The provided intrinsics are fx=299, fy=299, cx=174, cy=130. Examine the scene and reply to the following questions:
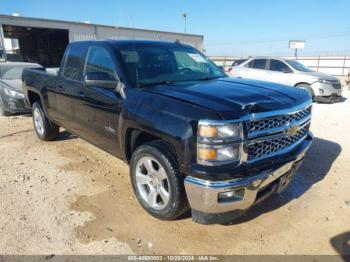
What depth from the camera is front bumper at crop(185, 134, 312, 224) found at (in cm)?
254

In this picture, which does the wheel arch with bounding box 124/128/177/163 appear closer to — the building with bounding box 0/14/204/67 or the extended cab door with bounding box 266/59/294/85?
the extended cab door with bounding box 266/59/294/85

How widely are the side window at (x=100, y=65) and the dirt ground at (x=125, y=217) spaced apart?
60.8 inches

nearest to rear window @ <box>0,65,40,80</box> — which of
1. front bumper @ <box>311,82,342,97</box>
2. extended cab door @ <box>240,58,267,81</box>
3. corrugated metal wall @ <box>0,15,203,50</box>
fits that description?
extended cab door @ <box>240,58,267,81</box>

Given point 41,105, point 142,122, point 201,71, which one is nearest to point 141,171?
point 142,122

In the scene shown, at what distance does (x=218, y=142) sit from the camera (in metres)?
2.51

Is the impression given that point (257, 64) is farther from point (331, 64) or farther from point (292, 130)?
point (331, 64)

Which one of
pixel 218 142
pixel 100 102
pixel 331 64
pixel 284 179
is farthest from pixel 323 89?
pixel 331 64

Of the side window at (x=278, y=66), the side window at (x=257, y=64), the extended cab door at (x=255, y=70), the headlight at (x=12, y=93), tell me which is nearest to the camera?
the headlight at (x=12, y=93)

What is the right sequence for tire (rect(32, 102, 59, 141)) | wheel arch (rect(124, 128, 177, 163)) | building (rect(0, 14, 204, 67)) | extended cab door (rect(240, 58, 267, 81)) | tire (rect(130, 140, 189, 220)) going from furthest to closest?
building (rect(0, 14, 204, 67)) → extended cab door (rect(240, 58, 267, 81)) → tire (rect(32, 102, 59, 141)) → wheel arch (rect(124, 128, 177, 163)) → tire (rect(130, 140, 189, 220))

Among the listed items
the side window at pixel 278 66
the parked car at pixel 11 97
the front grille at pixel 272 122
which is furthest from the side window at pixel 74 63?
the side window at pixel 278 66

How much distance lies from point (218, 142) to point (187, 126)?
0.31 meters

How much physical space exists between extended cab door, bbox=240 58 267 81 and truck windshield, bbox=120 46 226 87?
8.00 m

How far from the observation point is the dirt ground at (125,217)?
2.90 metres

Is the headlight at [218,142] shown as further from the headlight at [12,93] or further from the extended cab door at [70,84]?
the headlight at [12,93]
